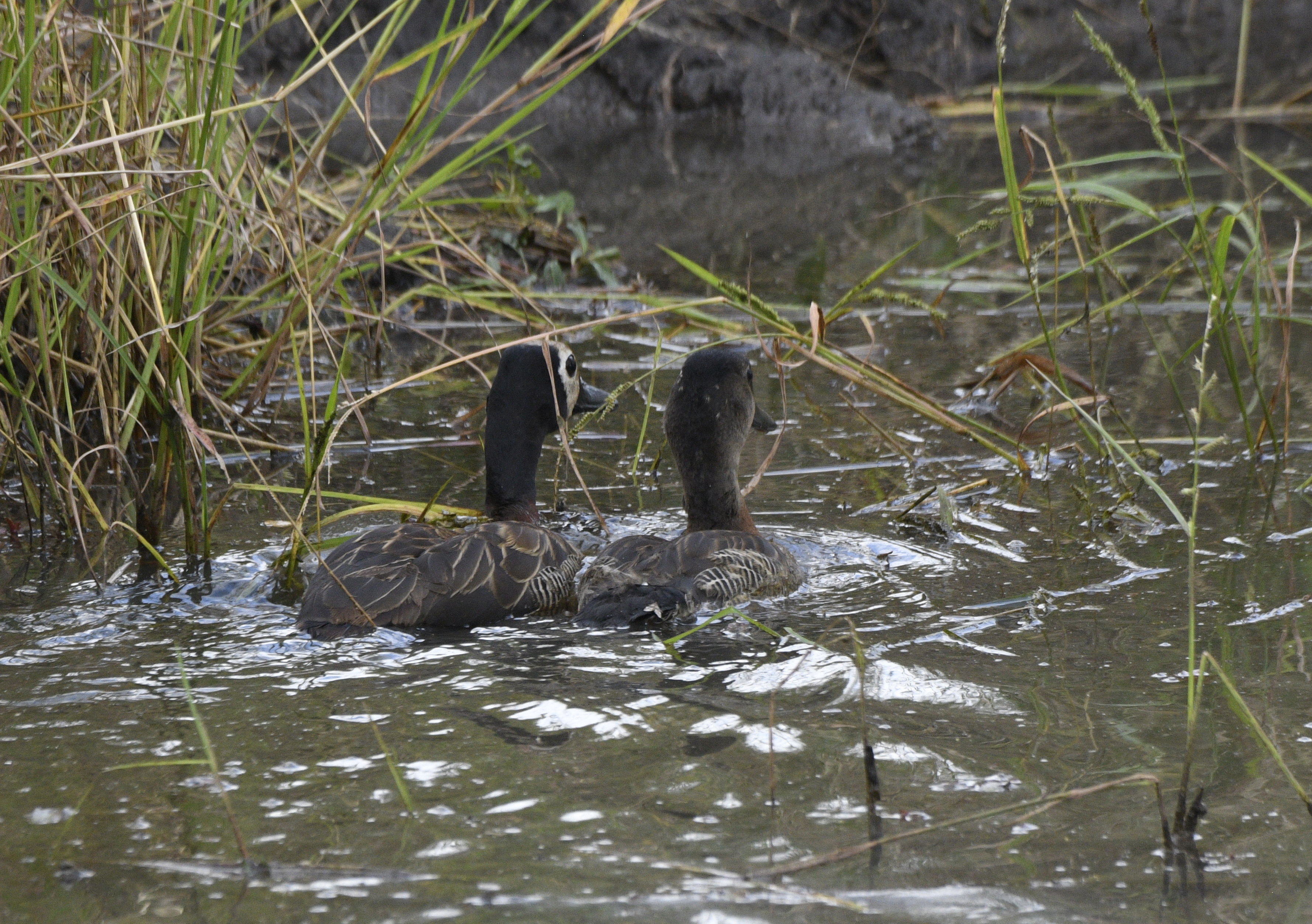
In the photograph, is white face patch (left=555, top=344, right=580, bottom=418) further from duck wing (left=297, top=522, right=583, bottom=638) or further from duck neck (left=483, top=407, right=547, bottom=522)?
duck wing (left=297, top=522, right=583, bottom=638)

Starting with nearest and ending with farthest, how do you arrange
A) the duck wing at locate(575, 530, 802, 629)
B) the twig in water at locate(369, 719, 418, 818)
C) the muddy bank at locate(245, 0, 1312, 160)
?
the twig in water at locate(369, 719, 418, 818) → the duck wing at locate(575, 530, 802, 629) → the muddy bank at locate(245, 0, 1312, 160)

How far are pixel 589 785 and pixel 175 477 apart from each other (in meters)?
3.39

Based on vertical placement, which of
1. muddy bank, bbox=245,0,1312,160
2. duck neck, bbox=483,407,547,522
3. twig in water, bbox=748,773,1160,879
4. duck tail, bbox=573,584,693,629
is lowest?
twig in water, bbox=748,773,1160,879

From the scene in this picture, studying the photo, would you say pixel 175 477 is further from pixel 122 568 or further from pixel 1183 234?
pixel 1183 234

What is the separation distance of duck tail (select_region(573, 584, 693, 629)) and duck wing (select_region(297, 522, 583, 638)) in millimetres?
317

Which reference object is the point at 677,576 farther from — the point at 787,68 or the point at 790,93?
the point at 787,68

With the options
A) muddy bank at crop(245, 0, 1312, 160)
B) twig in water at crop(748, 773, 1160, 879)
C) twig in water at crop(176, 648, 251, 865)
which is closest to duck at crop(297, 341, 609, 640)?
twig in water at crop(176, 648, 251, 865)

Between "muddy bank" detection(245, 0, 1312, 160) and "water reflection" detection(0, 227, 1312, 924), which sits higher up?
"muddy bank" detection(245, 0, 1312, 160)

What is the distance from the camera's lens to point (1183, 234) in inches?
420

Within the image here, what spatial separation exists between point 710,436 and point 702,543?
1.95ft

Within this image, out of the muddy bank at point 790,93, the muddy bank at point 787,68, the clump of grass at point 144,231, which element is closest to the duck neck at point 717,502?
the clump of grass at point 144,231

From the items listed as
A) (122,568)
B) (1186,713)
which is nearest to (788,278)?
(122,568)

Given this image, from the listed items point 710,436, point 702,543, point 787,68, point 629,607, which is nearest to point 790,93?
point 787,68

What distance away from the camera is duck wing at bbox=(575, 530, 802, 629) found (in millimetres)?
4793
